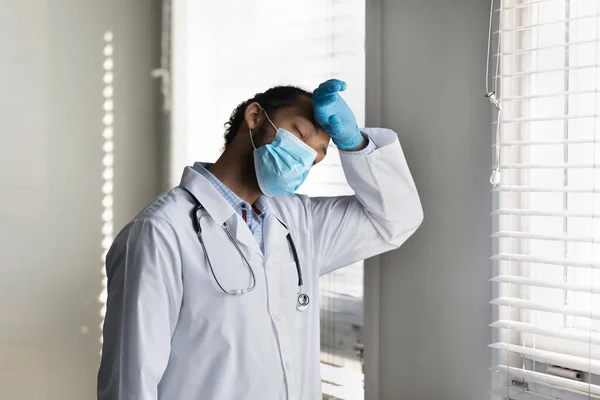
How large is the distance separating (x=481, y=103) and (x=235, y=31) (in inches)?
40.3

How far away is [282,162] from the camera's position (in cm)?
134

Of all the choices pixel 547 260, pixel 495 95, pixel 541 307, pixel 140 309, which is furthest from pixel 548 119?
pixel 140 309

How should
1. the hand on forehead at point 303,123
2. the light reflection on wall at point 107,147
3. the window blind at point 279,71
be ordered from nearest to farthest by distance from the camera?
the hand on forehead at point 303,123, the window blind at point 279,71, the light reflection on wall at point 107,147

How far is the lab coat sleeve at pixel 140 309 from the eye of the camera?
118cm

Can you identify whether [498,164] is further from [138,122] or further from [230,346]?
[138,122]

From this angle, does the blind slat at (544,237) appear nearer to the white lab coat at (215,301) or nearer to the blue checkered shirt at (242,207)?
the white lab coat at (215,301)

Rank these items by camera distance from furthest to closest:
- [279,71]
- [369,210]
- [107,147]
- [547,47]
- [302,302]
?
[107,147] → [279,71] → [369,210] → [302,302] → [547,47]

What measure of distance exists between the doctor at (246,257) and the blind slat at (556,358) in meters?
0.36

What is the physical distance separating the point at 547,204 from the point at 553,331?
287 mm

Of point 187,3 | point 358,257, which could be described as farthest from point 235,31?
point 358,257

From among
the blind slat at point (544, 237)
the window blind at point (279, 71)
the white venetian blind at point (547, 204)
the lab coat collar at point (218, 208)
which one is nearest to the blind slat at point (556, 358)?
the white venetian blind at point (547, 204)

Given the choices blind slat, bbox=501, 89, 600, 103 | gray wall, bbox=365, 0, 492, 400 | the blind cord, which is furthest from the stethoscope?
blind slat, bbox=501, 89, 600, 103

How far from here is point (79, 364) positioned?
2.13 m

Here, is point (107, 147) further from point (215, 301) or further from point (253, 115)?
point (215, 301)
